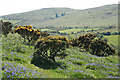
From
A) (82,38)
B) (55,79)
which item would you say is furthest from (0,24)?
(55,79)

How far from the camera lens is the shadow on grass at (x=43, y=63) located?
1163cm

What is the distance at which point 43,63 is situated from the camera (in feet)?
39.6

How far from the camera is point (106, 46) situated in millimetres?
22953

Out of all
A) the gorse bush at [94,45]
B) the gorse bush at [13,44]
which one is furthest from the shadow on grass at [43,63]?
the gorse bush at [94,45]

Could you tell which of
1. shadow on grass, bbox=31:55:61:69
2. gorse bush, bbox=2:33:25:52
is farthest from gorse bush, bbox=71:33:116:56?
gorse bush, bbox=2:33:25:52

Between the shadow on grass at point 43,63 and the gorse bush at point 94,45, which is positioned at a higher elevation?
the shadow on grass at point 43,63

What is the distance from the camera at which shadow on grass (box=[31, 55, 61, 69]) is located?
1163 cm

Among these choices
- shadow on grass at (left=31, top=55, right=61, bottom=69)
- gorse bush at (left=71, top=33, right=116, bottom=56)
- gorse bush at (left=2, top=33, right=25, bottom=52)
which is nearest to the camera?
shadow on grass at (left=31, top=55, right=61, bottom=69)

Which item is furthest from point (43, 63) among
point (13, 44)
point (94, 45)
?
point (94, 45)

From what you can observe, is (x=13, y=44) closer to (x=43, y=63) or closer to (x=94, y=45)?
(x=43, y=63)

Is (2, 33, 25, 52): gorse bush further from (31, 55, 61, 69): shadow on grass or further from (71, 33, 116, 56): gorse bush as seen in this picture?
(71, 33, 116, 56): gorse bush

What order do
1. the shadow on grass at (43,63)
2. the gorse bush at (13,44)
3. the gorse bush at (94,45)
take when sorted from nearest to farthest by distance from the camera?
the shadow on grass at (43,63) < the gorse bush at (13,44) < the gorse bush at (94,45)

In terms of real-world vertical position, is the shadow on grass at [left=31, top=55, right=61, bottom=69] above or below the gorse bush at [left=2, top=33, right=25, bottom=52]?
below

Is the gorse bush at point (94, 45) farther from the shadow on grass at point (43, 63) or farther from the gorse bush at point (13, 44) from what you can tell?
the gorse bush at point (13, 44)
